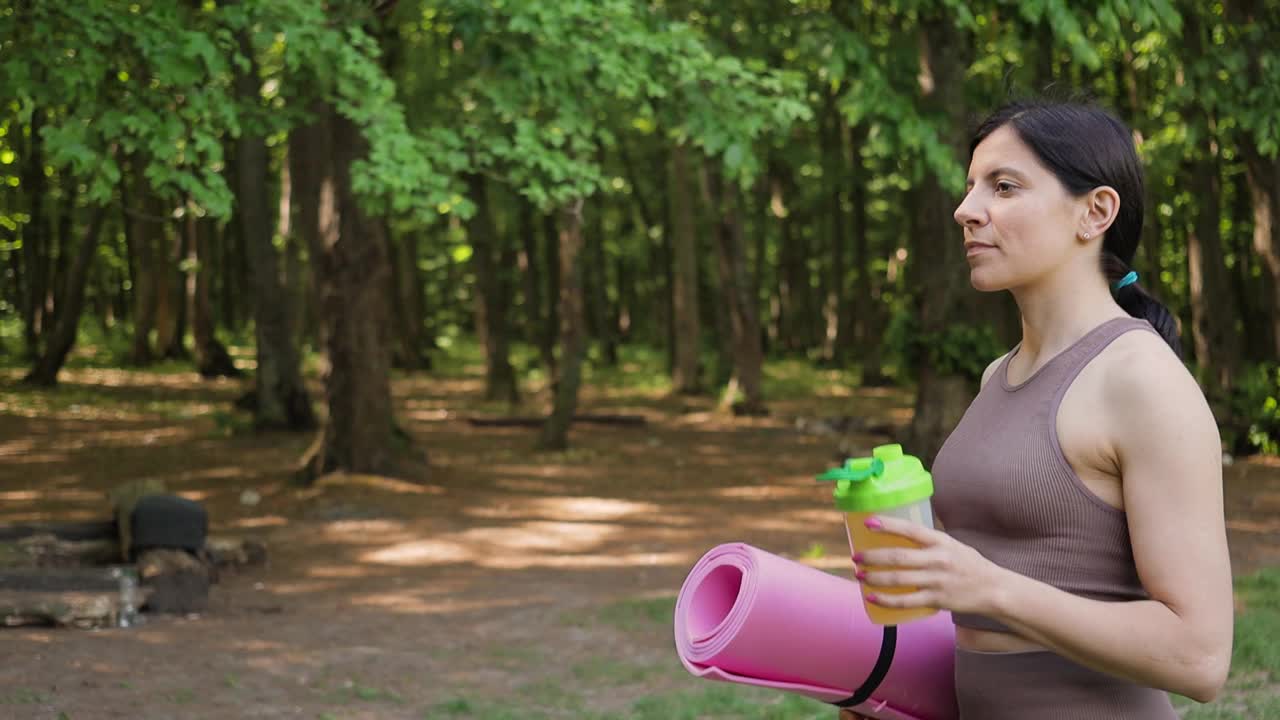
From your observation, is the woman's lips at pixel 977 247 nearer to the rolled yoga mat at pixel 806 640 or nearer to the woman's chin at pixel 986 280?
the woman's chin at pixel 986 280

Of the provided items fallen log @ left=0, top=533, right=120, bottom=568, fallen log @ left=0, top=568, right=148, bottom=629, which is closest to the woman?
fallen log @ left=0, top=568, right=148, bottom=629

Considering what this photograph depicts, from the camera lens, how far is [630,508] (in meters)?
14.8

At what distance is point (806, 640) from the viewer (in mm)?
2178

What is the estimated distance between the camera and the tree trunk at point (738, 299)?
2375 cm

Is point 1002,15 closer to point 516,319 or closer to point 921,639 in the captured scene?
point 921,639

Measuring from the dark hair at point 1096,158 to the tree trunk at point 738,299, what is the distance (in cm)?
2149

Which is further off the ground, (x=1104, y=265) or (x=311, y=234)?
(x=311, y=234)

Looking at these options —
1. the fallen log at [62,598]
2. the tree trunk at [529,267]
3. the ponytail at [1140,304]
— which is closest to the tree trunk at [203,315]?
the tree trunk at [529,267]

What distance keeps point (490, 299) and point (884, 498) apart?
23.2 meters

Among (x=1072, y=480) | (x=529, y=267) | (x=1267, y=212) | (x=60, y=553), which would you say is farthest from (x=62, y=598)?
(x=529, y=267)

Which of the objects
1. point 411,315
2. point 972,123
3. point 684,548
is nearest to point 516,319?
point 411,315

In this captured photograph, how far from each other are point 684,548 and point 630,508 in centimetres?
233

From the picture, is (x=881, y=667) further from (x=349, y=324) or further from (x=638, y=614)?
(x=349, y=324)

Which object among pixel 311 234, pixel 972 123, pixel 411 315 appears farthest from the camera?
pixel 411 315
